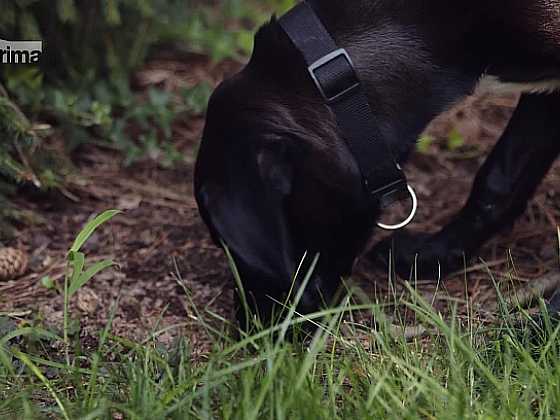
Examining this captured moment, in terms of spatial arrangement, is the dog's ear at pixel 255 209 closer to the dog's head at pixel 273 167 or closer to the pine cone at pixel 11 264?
the dog's head at pixel 273 167

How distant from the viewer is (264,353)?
173 centimetres

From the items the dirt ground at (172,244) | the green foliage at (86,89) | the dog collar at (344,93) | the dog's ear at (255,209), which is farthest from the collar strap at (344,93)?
the green foliage at (86,89)

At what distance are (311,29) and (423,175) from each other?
4.29 feet

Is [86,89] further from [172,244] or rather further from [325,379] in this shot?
[325,379]

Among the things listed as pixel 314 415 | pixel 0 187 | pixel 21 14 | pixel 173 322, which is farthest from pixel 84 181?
pixel 314 415

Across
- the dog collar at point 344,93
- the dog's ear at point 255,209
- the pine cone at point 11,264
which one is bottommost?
the pine cone at point 11,264

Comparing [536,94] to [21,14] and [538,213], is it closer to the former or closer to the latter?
[538,213]

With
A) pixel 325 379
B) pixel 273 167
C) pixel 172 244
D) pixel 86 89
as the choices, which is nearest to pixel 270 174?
pixel 273 167

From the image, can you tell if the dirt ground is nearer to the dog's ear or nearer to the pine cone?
the pine cone

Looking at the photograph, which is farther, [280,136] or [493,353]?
[280,136]

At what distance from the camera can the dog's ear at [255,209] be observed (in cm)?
204

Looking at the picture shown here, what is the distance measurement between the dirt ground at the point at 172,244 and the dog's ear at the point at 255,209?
0.16 m

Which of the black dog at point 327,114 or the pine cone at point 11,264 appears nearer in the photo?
the black dog at point 327,114

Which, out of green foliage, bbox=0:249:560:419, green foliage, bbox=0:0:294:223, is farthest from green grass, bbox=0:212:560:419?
green foliage, bbox=0:0:294:223
